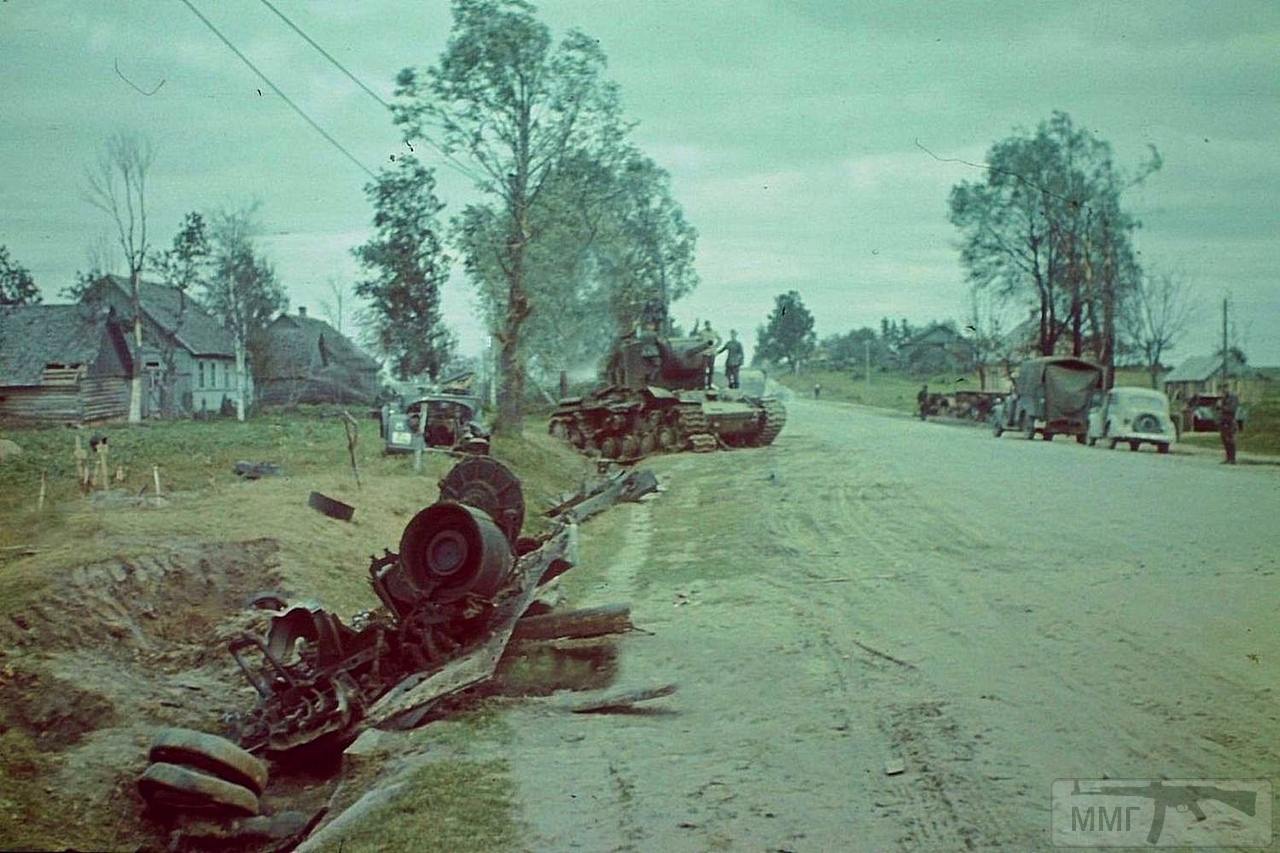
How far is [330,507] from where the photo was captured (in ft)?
40.8

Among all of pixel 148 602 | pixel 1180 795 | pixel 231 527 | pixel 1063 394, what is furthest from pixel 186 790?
pixel 1063 394

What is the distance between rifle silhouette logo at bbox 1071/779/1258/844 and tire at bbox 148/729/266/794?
389 centimetres

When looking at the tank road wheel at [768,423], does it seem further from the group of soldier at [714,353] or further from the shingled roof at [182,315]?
the shingled roof at [182,315]

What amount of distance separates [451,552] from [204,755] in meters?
2.25

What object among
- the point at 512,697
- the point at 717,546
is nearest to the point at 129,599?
the point at 512,697

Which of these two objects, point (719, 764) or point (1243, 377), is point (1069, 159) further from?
point (719, 764)

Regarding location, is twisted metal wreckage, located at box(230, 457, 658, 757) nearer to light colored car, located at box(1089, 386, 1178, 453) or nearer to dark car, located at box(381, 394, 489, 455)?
dark car, located at box(381, 394, 489, 455)

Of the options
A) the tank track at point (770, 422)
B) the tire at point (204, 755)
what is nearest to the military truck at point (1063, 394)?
the tank track at point (770, 422)

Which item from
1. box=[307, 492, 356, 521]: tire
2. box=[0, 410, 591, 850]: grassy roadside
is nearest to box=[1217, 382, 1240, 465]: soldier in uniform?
box=[0, 410, 591, 850]: grassy roadside

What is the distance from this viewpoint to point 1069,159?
17938 millimetres

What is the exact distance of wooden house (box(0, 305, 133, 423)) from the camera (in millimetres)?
7445

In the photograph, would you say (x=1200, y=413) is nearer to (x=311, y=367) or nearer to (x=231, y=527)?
(x=231, y=527)

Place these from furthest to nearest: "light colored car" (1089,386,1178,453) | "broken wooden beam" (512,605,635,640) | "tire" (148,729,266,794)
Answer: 1. "light colored car" (1089,386,1178,453)
2. "broken wooden beam" (512,605,635,640)
3. "tire" (148,729,266,794)

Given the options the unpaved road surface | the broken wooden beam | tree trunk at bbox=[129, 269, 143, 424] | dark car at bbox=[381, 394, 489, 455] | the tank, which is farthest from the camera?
the tank
